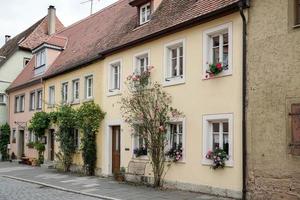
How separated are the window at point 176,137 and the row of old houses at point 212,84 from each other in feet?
0.15

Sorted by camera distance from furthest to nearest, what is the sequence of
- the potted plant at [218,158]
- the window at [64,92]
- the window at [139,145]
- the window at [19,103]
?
1. the window at [19,103]
2. the window at [64,92]
3. the window at [139,145]
4. the potted plant at [218,158]

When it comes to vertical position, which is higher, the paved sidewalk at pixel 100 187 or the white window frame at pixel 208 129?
the white window frame at pixel 208 129

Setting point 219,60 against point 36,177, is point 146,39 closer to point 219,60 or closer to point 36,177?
point 219,60

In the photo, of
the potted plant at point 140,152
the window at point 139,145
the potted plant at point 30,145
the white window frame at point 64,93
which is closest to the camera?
the window at point 139,145

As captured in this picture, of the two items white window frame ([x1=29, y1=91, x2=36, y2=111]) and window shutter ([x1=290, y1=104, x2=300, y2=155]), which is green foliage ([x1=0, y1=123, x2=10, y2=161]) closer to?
white window frame ([x1=29, y1=91, x2=36, y2=111])

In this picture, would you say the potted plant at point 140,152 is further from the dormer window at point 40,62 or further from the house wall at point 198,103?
the dormer window at point 40,62

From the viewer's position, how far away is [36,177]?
21.4m

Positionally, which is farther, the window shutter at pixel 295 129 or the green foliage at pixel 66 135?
the green foliage at pixel 66 135

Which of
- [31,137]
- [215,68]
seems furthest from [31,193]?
[31,137]

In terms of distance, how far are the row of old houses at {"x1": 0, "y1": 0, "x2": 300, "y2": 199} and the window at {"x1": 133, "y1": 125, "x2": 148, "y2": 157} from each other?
10 cm

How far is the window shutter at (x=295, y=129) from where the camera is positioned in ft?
38.1

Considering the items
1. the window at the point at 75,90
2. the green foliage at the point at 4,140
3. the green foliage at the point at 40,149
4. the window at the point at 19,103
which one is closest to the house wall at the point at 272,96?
the window at the point at 75,90

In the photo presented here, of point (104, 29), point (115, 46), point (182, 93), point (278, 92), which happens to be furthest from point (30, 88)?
point (278, 92)

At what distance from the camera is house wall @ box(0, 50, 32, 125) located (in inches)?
1436
